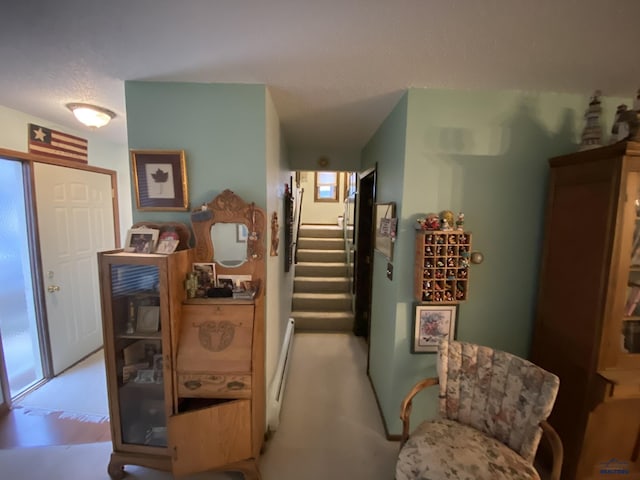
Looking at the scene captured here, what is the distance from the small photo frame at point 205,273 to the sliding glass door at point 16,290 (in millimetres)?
1854

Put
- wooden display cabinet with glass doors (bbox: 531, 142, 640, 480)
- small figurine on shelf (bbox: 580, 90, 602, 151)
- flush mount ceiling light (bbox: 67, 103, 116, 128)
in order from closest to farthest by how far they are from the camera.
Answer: wooden display cabinet with glass doors (bbox: 531, 142, 640, 480)
small figurine on shelf (bbox: 580, 90, 602, 151)
flush mount ceiling light (bbox: 67, 103, 116, 128)

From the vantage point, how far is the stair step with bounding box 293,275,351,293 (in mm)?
3904

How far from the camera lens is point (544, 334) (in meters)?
1.61

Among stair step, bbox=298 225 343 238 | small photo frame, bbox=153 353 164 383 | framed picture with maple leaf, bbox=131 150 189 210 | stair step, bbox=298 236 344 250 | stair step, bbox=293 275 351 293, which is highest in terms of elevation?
framed picture with maple leaf, bbox=131 150 189 210

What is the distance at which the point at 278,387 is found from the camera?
2.09 meters

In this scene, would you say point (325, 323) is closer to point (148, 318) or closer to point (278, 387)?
point (278, 387)

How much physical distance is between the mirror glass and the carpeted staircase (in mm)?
2125

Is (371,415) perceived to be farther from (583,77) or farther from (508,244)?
(583,77)

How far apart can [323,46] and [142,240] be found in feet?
4.51

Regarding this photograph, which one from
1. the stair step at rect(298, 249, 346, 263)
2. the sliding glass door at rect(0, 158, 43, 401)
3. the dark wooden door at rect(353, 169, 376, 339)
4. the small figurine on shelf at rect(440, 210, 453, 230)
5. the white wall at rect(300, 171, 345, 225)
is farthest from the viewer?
the white wall at rect(300, 171, 345, 225)

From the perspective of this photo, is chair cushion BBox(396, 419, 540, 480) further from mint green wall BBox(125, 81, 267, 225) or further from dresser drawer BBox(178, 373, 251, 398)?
mint green wall BBox(125, 81, 267, 225)

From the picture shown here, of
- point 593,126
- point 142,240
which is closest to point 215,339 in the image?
point 142,240

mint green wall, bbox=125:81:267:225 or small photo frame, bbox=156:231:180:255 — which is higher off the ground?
mint green wall, bbox=125:81:267:225

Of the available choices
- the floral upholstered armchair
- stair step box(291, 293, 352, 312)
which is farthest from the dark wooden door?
the floral upholstered armchair
